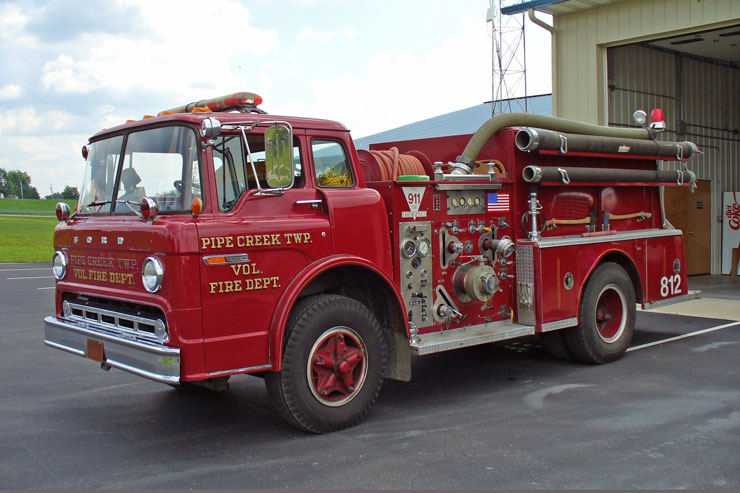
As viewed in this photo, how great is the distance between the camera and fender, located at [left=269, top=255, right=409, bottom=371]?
501cm

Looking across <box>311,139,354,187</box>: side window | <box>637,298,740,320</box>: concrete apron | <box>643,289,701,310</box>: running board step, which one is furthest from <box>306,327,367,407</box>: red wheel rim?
<box>637,298,740,320</box>: concrete apron

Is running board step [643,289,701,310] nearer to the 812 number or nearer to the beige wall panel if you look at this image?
the 812 number

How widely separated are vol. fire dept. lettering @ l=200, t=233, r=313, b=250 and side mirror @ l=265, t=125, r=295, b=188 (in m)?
0.37

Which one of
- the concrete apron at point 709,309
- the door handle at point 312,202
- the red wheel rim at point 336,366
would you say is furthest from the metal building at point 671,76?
the red wheel rim at point 336,366

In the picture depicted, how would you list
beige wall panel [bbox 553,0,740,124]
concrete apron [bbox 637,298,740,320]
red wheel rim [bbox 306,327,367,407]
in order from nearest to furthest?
red wheel rim [bbox 306,327,367,407] → concrete apron [bbox 637,298,740,320] → beige wall panel [bbox 553,0,740,124]

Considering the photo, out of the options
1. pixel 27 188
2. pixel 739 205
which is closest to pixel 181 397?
pixel 739 205

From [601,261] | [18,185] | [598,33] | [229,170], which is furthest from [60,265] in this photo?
[18,185]

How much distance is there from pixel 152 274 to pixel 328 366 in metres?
1.45

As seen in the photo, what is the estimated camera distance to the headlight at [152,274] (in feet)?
15.5

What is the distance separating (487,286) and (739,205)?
1318cm

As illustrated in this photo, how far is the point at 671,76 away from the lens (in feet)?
52.1

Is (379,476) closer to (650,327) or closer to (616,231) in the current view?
(616,231)

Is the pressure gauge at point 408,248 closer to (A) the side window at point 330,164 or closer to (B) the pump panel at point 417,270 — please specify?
(B) the pump panel at point 417,270

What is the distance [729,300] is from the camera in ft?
41.4
